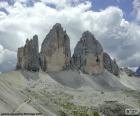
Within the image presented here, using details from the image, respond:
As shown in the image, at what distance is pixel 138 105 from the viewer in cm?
18962

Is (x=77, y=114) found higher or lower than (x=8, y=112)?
higher

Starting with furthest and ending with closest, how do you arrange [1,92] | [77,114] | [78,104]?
[78,104]
[77,114]
[1,92]

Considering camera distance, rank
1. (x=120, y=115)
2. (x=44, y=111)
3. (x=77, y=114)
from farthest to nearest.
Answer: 1. (x=120, y=115)
2. (x=77, y=114)
3. (x=44, y=111)

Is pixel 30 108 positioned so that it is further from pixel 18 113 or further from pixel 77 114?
pixel 77 114

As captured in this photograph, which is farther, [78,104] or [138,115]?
[78,104]

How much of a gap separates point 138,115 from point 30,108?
69.0 meters

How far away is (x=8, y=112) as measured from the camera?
71.2 meters

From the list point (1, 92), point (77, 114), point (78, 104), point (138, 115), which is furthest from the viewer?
point (78, 104)

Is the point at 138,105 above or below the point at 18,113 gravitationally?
above

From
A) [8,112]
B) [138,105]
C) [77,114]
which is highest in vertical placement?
[138,105]

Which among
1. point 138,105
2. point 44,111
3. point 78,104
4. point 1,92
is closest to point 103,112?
point 78,104

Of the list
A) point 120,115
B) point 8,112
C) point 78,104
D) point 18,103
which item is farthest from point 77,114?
point 8,112

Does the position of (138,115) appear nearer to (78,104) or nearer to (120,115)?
(120,115)

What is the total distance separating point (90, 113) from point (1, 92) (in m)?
75.1
